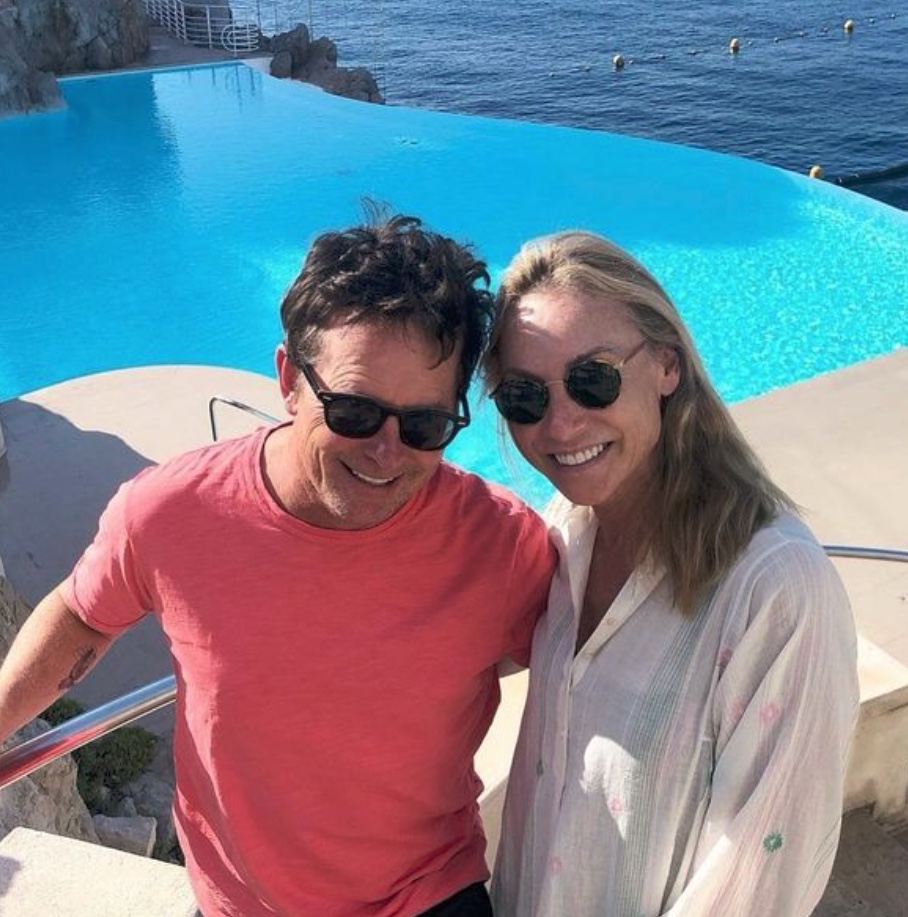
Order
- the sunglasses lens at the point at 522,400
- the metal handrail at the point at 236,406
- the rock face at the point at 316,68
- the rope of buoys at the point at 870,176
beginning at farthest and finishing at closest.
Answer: the rock face at the point at 316,68 → the rope of buoys at the point at 870,176 → the metal handrail at the point at 236,406 → the sunglasses lens at the point at 522,400

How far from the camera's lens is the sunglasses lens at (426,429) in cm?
153

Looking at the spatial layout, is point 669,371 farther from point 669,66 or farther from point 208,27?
point 669,66

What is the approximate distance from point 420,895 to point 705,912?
0.51 metres

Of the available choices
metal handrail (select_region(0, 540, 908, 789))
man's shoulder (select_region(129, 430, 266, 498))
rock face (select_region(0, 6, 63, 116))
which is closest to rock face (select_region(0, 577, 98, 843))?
metal handrail (select_region(0, 540, 908, 789))

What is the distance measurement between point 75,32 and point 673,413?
2104 cm

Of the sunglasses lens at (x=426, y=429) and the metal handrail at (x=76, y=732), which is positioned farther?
the metal handrail at (x=76, y=732)

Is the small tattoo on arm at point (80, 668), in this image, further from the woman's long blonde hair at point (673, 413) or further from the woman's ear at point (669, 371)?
the woman's ear at point (669, 371)

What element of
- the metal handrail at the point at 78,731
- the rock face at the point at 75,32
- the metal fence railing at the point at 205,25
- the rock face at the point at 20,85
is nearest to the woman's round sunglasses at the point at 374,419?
the metal handrail at the point at 78,731

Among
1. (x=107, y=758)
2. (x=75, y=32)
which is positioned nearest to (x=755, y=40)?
(x=75, y=32)

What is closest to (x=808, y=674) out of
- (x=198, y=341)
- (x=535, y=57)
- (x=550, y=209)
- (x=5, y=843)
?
(x=5, y=843)

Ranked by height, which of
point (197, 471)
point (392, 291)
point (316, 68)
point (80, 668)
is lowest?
point (316, 68)

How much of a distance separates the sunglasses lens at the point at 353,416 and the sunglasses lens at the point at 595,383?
0.30 meters

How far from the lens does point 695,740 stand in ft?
4.59

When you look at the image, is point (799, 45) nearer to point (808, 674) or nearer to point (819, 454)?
point (819, 454)
